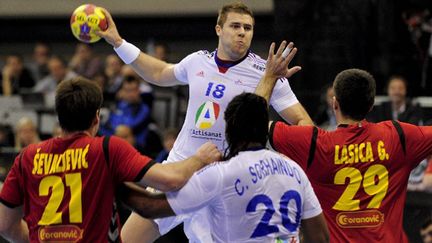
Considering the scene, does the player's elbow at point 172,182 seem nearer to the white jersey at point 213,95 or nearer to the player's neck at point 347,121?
the player's neck at point 347,121

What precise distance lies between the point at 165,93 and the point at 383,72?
389 centimetres

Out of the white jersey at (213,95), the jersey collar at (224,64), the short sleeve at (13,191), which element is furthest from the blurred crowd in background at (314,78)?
the short sleeve at (13,191)

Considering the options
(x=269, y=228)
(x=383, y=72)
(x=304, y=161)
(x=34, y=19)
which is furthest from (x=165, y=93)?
(x=269, y=228)

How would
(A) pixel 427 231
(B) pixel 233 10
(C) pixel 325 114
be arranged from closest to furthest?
(B) pixel 233 10 < (A) pixel 427 231 < (C) pixel 325 114

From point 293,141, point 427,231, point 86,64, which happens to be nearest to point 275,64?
point 293,141

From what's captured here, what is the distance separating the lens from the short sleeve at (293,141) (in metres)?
6.73

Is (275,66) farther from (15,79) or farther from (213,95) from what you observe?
Answer: (15,79)

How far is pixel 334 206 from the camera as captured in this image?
6.77m

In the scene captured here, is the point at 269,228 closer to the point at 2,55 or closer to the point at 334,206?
the point at 334,206

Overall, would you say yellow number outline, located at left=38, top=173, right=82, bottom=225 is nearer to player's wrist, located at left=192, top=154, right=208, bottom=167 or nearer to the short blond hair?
player's wrist, located at left=192, top=154, right=208, bottom=167

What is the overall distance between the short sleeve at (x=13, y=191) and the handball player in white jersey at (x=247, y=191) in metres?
0.71

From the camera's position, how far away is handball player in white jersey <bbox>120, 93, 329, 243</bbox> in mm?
5746

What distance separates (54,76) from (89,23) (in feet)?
29.1

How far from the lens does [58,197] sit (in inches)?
230
